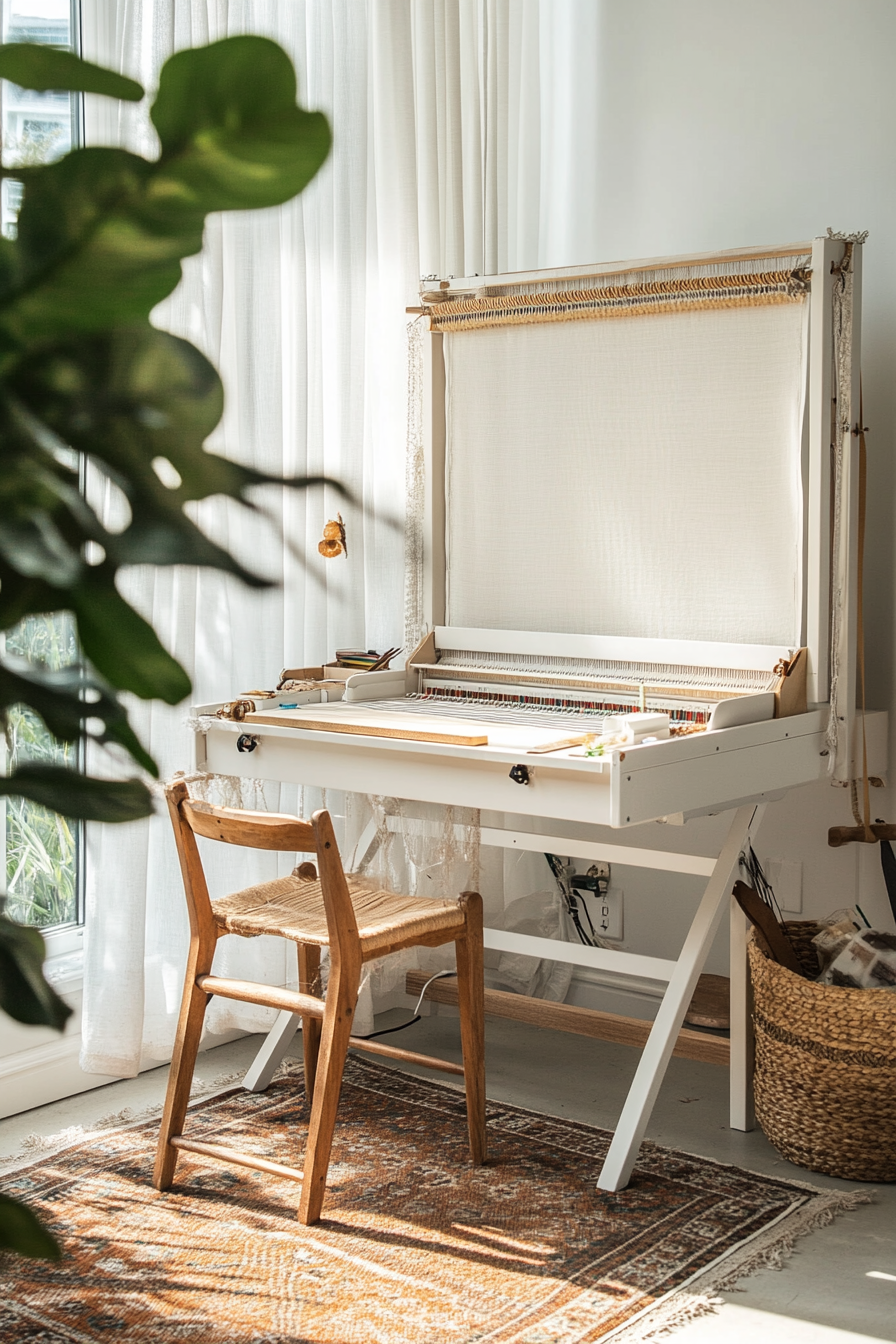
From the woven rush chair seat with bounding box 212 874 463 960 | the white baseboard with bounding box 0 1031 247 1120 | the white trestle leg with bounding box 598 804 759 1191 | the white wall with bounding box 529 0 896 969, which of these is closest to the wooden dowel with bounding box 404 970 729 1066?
the white wall with bounding box 529 0 896 969

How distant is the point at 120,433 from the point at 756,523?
2.37 m

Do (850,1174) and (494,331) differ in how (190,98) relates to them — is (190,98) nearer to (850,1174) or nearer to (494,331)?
(850,1174)

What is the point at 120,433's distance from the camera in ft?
0.62

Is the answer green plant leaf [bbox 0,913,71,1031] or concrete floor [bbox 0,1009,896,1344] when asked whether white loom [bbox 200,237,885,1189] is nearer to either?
concrete floor [bbox 0,1009,896,1344]

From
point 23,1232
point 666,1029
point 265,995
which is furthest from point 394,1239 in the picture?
point 23,1232

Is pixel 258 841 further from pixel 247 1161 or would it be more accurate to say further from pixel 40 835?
pixel 40 835

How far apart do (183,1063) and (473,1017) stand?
1.58 ft

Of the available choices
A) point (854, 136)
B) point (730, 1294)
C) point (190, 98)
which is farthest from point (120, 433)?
point (854, 136)

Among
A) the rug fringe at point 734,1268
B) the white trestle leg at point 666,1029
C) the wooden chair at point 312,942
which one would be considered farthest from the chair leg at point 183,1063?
the rug fringe at point 734,1268

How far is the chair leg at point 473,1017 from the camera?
7.59 feet

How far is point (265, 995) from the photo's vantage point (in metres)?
2.15

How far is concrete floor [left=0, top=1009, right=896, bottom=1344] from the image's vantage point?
6.02 feet

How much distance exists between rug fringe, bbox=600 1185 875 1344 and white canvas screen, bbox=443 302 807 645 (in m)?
0.92

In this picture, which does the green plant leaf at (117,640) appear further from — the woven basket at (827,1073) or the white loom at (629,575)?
the woven basket at (827,1073)
